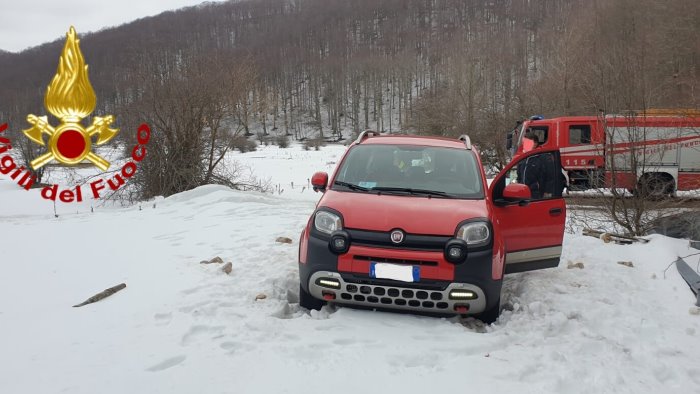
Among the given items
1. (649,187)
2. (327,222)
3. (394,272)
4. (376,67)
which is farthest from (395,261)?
(376,67)

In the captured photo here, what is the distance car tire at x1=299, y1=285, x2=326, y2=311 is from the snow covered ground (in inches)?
3.6

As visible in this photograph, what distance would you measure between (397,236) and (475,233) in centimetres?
65

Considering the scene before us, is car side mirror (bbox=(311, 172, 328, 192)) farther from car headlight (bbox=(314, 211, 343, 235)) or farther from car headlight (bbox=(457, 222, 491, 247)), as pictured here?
car headlight (bbox=(457, 222, 491, 247))

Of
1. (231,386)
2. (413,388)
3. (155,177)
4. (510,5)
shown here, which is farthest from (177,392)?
(510,5)

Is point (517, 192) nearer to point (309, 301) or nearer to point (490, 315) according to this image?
point (490, 315)

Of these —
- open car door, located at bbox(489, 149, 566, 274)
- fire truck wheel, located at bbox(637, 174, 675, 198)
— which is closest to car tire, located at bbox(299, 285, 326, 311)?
open car door, located at bbox(489, 149, 566, 274)

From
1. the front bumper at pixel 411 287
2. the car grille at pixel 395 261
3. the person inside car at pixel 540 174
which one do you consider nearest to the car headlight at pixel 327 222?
the front bumper at pixel 411 287

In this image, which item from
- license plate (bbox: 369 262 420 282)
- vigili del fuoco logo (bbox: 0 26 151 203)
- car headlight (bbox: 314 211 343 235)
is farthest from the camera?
vigili del fuoco logo (bbox: 0 26 151 203)

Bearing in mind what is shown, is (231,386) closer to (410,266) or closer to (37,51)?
(410,266)

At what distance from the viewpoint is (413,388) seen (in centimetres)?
286

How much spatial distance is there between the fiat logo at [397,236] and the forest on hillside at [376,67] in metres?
5.00

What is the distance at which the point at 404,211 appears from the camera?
384cm

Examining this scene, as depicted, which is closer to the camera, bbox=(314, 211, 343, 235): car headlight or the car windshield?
bbox=(314, 211, 343, 235): car headlight

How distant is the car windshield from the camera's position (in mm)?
4383
